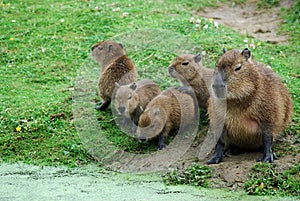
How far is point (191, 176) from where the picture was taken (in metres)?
5.04

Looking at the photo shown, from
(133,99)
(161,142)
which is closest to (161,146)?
(161,142)

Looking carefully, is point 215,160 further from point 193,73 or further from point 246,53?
point 193,73

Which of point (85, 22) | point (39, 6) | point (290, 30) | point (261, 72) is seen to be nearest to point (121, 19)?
point (85, 22)

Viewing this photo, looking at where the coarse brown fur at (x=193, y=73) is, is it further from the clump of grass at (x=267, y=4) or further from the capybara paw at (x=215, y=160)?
the clump of grass at (x=267, y=4)

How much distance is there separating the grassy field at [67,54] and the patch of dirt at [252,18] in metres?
0.23

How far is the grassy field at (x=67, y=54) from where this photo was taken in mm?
6156

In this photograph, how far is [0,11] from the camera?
10.4 meters

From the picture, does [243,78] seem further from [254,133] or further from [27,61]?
[27,61]

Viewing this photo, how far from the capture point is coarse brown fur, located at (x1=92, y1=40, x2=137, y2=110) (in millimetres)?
6992

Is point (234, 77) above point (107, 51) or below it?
above

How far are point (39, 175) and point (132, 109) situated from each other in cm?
160

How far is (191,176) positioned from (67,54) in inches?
165

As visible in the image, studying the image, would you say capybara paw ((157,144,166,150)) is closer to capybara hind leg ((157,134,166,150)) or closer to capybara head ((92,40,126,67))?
capybara hind leg ((157,134,166,150))

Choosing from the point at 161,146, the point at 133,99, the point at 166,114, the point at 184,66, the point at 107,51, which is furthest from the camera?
the point at 107,51
